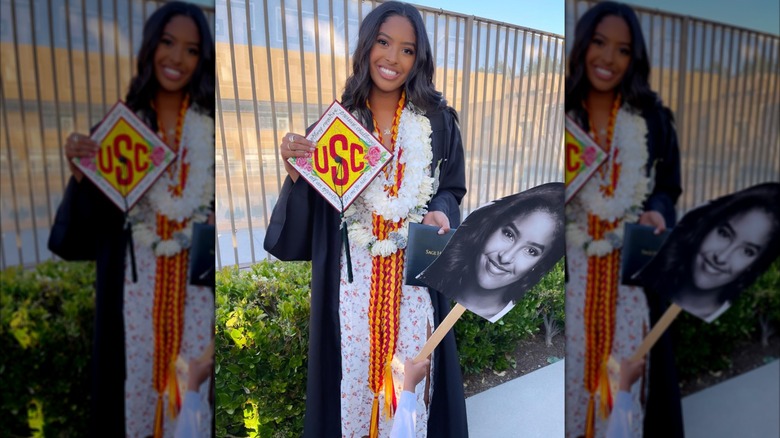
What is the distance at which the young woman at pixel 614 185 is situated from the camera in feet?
4.01

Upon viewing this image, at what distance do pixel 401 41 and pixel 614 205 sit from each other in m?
0.77

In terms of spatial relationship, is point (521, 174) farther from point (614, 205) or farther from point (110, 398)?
point (110, 398)

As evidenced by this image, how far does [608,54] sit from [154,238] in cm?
113

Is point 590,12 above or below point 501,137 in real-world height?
above

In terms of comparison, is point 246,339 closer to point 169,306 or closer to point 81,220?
point 169,306

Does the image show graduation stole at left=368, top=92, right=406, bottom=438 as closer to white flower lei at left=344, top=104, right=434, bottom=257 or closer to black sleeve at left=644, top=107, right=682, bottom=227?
white flower lei at left=344, top=104, right=434, bottom=257

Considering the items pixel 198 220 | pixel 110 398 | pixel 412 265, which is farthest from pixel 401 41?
pixel 110 398

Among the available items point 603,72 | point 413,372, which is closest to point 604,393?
point 413,372

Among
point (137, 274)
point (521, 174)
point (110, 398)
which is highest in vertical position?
point (521, 174)

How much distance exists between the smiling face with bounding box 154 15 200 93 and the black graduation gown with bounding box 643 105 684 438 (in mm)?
1053

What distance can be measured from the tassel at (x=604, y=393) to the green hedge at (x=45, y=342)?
4.03ft

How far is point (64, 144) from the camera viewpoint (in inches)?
38.5

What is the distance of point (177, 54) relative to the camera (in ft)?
3.49

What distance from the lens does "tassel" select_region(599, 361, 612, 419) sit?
4.39ft
